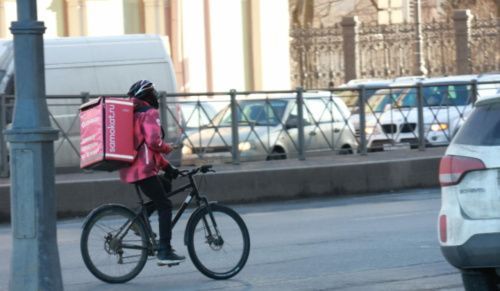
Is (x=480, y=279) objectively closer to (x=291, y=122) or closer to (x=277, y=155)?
(x=277, y=155)

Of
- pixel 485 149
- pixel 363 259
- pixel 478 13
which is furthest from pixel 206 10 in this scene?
pixel 485 149

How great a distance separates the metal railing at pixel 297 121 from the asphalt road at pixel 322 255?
210cm

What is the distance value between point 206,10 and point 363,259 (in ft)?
84.7

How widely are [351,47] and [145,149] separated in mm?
30289

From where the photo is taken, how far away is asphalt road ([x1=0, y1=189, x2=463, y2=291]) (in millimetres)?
10477

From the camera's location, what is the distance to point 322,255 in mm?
12102

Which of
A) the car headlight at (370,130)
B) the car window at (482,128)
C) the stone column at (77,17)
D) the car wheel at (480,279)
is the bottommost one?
the car wheel at (480,279)

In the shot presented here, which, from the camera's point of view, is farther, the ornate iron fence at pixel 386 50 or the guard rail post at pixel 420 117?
the ornate iron fence at pixel 386 50

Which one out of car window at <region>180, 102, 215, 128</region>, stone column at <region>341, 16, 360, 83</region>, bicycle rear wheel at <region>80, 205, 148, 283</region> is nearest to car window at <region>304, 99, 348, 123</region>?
car window at <region>180, 102, 215, 128</region>

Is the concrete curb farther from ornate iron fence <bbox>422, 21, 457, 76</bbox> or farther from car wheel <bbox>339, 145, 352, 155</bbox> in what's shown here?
ornate iron fence <bbox>422, 21, 457, 76</bbox>

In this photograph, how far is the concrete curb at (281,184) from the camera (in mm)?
17078

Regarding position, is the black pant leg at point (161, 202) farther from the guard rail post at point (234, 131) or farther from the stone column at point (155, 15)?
the stone column at point (155, 15)

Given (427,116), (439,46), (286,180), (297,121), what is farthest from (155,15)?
(286,180)

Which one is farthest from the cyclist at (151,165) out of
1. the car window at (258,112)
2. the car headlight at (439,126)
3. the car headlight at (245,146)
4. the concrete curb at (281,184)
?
the car headlight at (439,126)
